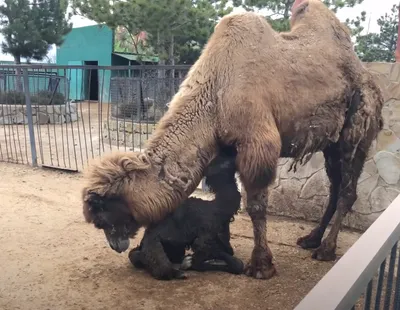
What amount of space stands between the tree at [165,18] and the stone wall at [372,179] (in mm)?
8029

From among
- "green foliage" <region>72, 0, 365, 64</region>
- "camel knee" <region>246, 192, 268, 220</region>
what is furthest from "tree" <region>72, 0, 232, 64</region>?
"camel knee" <region>246, 192, 268, 220</region>

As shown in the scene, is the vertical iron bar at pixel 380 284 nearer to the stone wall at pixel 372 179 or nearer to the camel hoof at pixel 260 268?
the camel hoof at pixel 260 268

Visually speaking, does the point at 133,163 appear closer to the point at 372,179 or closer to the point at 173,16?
the point at 372,179

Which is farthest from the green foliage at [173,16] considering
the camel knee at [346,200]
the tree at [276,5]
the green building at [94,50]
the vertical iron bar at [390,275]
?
the vertical iron bar at [390,275]

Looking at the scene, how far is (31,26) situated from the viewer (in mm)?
16688

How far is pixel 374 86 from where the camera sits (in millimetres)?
4312

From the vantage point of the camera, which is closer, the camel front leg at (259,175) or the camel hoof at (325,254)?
the camel front leg at (259,175)

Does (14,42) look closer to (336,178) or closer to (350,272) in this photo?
(336,178)

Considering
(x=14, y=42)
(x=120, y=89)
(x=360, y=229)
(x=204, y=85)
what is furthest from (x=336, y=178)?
(x=14, y=42)

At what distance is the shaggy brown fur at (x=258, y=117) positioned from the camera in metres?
3.37

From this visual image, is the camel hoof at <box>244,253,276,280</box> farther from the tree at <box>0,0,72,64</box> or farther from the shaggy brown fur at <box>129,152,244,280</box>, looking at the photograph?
the tree at <box>0,0,72,64</box>

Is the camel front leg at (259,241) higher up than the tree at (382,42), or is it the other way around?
the tree at (382,42)

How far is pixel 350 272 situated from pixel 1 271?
3299 mm

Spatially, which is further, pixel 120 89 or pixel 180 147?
pixel 120 89
